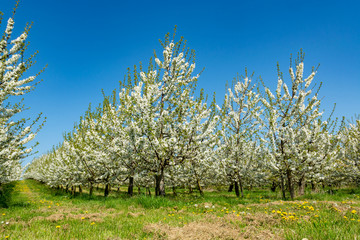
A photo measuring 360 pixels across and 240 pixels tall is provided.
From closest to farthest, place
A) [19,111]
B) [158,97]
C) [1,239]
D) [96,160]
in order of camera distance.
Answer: [1,239], [19,111], [158,97], [96,160]

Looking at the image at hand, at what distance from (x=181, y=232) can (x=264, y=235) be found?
1.78 meters

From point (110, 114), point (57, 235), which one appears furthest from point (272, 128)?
point (57, 235)

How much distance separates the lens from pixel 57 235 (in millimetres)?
5219

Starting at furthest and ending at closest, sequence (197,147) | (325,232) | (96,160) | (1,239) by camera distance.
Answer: (96,160), (197,147), (1,239), (325,232)

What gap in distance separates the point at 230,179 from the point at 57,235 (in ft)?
49.8

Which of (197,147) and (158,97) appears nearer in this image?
(197,147)

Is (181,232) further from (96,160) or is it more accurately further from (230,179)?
(230,179)

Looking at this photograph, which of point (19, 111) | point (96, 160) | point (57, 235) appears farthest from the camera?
point (96, 160)

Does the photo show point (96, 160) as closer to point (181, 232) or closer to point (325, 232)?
point (181, 232)

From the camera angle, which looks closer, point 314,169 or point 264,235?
point 264,235

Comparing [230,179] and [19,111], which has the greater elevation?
[19,111]

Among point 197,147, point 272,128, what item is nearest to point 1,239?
point 197,147

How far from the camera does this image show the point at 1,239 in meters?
4.82

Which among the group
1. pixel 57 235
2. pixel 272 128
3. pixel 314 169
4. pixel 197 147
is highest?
pixel 272 128
